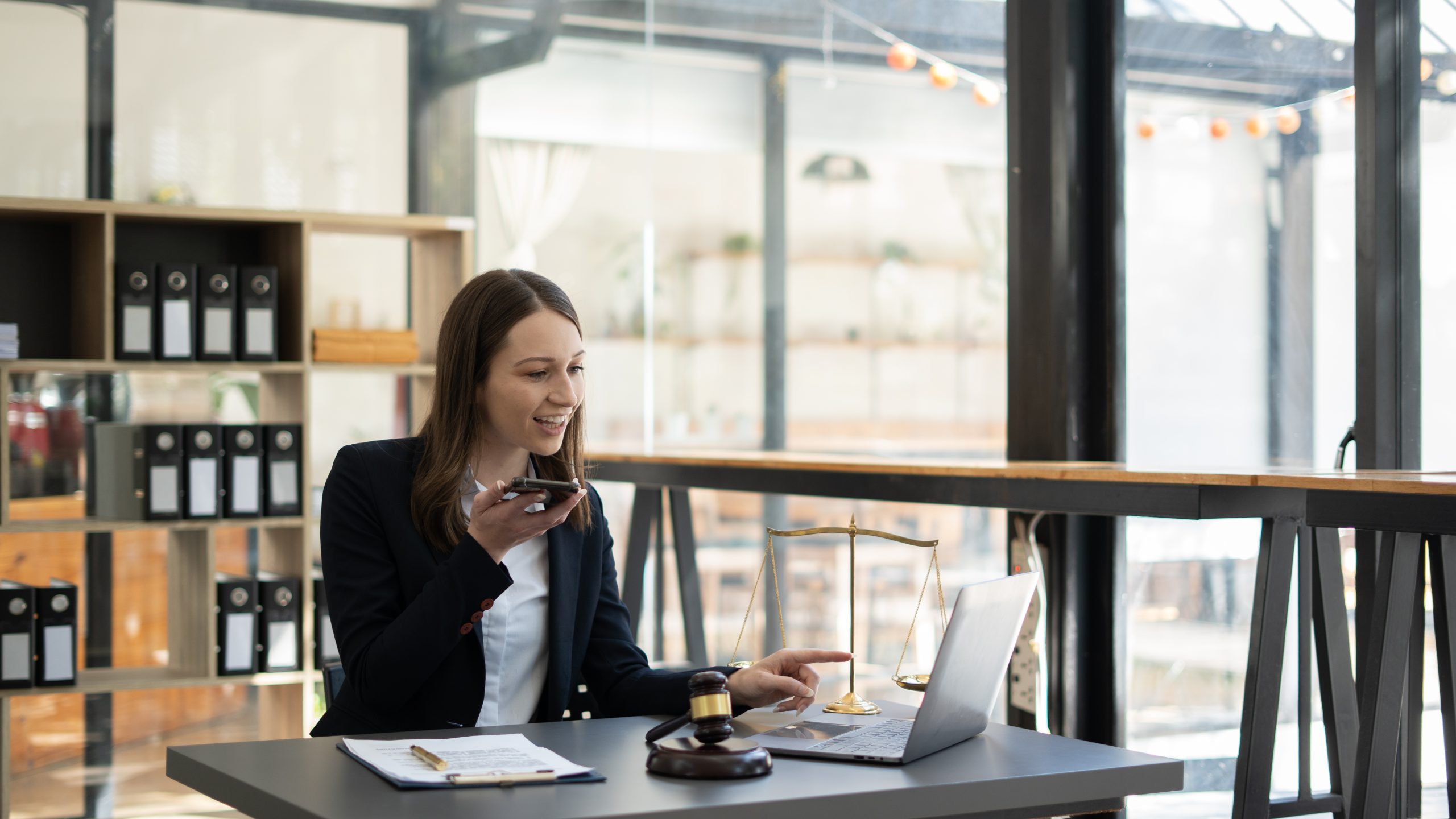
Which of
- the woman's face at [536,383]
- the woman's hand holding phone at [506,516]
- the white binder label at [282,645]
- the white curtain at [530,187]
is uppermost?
the white curtain at [530,187]

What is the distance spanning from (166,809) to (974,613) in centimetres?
341

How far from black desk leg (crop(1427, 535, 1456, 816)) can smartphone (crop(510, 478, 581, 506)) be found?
1166mm

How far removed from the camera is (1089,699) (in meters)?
3.19

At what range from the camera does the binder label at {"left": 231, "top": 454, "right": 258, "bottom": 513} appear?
382 cm

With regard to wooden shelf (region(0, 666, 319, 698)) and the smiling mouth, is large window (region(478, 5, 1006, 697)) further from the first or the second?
the smiling mouth

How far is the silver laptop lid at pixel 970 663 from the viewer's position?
130 centimetres

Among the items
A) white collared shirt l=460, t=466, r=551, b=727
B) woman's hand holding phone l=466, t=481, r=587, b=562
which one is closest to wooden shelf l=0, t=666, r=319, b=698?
white collared shirt l=460, t=466, r=551, b=727

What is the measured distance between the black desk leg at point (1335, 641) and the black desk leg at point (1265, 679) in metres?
0.19

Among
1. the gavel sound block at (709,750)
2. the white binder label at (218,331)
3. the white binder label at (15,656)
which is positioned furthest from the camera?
the white binder label at (218,331)

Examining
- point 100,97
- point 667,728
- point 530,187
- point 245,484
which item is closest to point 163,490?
point 245,484

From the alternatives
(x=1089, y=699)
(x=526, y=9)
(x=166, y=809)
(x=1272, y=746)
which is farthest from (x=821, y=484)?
(x=526, y=9)

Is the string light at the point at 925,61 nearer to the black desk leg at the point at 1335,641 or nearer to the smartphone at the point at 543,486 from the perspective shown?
the black desk leg at the point at 1335,641

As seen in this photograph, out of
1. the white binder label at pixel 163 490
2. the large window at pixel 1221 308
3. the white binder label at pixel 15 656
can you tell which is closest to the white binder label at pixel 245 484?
the white binder label at pixel 163 490

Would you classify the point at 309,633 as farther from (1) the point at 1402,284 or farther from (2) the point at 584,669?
(1) the point at 1402,284
